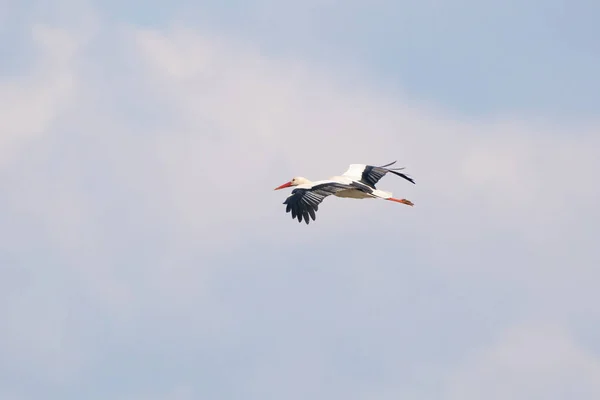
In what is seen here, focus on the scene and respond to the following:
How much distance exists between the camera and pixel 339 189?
117ft

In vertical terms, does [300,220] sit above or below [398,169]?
below

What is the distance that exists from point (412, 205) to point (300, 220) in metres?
6.48

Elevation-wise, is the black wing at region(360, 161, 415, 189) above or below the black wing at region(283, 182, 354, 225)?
above

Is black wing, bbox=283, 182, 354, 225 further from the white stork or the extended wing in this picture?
the extended wing

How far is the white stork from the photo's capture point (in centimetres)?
3325

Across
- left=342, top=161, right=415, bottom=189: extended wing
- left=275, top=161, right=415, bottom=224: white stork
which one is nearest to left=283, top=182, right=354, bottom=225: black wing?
left=275, top=161, right=415, bottom=224: white stork

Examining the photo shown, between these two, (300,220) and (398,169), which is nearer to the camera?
(300,220)

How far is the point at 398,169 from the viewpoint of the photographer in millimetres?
38906

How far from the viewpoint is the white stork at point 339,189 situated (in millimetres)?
33250

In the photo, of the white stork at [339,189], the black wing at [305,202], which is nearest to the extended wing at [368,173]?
the white stork at [339,189]

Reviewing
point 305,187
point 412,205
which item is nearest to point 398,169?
point 412,205

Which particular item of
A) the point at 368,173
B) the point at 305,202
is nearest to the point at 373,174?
the point at 368,173

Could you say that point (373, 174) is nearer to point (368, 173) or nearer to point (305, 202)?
point (368, 173)

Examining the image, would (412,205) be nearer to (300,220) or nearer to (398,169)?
(398,169)
